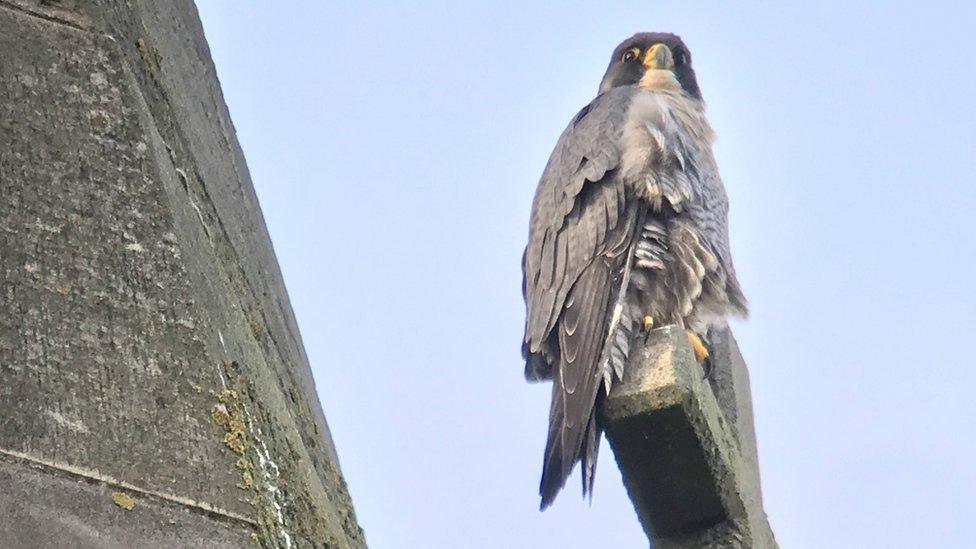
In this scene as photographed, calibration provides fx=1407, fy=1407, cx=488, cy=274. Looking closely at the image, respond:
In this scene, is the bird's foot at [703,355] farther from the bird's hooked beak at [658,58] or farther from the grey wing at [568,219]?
the bird's hooked beak at [658,58]

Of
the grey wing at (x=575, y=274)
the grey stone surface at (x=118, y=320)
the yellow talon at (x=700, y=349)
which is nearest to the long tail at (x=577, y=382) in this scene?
the grey wing at (x=575, y=274)

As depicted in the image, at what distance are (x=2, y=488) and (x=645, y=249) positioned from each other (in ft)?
8.52

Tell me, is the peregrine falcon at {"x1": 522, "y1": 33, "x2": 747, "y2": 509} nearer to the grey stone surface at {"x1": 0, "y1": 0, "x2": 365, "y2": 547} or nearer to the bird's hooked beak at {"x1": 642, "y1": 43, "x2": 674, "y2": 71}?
the bird's hooked beak at {"x1": 642, "y1": 43, "x2": 674, "y2": 71}

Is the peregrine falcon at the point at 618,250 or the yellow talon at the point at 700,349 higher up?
the peregrine falcon at the point at 618,250

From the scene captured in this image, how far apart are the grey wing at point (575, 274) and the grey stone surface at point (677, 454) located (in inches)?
11.1

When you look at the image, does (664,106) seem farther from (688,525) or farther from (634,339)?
(688,525)

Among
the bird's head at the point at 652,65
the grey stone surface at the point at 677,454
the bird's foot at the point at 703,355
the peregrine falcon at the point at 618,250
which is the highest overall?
the bird's head at the point at 652,65

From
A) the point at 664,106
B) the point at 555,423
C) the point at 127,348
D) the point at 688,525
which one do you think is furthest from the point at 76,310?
the point at 664,106

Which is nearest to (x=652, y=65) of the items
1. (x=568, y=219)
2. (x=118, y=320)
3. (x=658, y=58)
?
(x=658, y=58)

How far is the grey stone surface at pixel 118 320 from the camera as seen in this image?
1.33 meters

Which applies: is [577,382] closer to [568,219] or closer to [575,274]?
[575,274]

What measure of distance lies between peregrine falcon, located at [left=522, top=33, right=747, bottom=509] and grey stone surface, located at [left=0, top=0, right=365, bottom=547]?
127 centimetres

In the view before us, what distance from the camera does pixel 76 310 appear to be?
1.42 metres

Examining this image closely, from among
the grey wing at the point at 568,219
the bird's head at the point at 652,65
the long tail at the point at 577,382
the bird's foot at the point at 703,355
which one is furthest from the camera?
the bird's head at the point at 652,65
